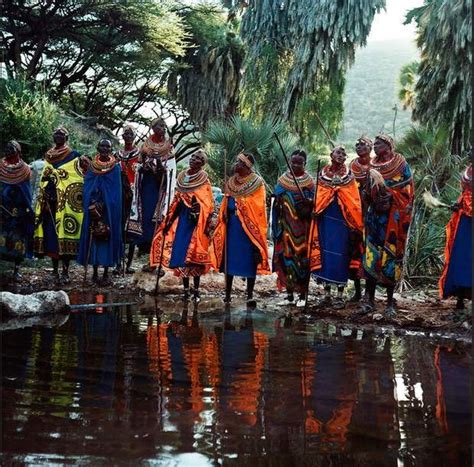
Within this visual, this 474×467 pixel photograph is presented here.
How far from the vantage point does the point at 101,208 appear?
29.7ft

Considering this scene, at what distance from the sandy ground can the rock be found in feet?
3.54

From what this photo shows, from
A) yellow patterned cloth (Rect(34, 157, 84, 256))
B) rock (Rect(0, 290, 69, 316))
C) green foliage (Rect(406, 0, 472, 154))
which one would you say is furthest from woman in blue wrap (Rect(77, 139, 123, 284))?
green foliage (Rect(406, 0, 472, 154))

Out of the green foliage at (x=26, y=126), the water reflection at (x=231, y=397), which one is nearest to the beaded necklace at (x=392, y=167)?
the water reflection at (x=231, y=397)

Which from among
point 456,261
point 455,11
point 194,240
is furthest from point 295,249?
point 455,11

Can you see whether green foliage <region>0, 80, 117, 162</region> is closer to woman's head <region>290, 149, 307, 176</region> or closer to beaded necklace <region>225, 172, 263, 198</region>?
beaded necklace <region>225, 172, 263, 198</region>

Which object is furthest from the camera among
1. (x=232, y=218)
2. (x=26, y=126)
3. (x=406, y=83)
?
(x=406, y=83)

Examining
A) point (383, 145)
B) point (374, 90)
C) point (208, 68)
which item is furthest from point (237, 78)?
point (374, 90)

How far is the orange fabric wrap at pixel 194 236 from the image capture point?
824 centimetres

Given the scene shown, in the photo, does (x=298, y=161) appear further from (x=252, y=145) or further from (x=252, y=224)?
(x=252, y=145)

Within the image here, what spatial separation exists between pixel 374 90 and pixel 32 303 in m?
68.4

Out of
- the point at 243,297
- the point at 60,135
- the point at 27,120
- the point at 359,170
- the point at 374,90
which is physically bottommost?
the point at 243,297

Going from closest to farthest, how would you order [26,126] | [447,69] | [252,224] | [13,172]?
[252,224] → [13,172] → [26,126] → [447,69]

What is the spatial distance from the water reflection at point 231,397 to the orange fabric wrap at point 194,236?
2376 millimetres

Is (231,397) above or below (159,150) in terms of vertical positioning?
below
